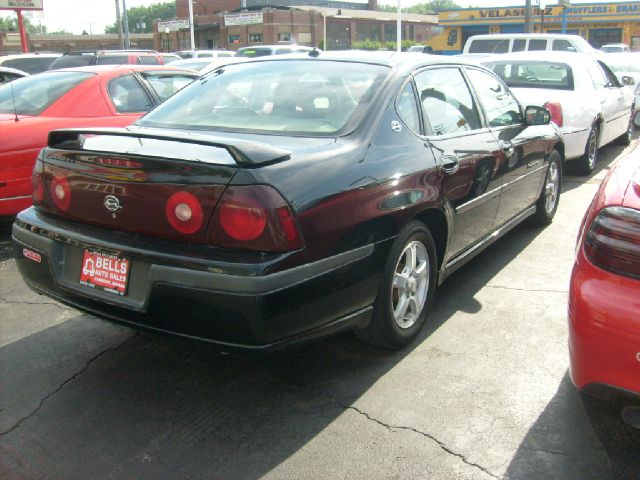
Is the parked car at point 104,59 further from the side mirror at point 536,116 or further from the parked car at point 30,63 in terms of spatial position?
the side mirror at point 536,116

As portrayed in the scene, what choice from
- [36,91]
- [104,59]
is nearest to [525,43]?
[104,59]

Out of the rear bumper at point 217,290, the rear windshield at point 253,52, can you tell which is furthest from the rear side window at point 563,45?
the rear bumper at point 217,290

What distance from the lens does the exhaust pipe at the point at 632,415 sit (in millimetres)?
2293

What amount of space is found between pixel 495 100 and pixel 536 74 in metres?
4.20

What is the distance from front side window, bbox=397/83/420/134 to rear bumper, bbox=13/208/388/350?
83cm

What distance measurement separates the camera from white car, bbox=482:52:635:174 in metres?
7.46

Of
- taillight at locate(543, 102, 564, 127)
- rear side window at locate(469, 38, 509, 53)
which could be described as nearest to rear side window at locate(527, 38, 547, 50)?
rear side window at locate(469, 38, 509, 53)

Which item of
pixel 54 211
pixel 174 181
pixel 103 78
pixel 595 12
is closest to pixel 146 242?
pixel 174 181

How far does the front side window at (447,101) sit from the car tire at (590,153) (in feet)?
14.2

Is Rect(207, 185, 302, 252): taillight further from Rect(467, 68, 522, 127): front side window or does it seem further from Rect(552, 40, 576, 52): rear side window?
Rect(552, 40, 576, 52): rear side window

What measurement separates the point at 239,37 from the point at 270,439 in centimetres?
7141

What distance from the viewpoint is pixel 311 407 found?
291cm

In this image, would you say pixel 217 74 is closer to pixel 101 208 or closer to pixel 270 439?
pixel 101 208

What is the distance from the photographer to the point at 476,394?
2998 millimetres
